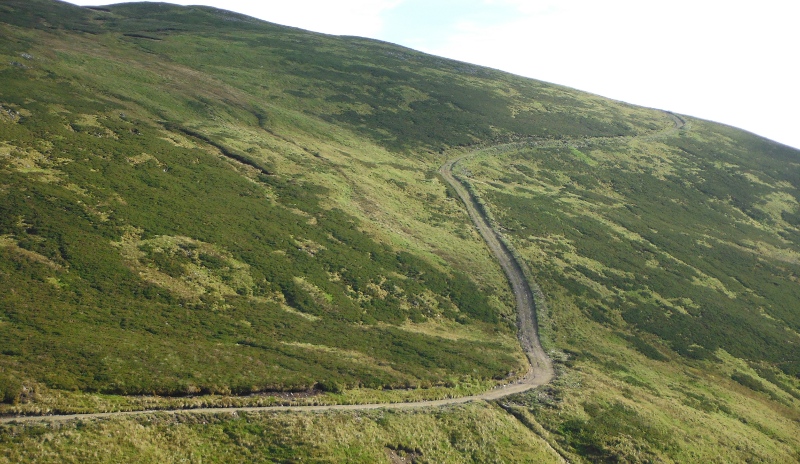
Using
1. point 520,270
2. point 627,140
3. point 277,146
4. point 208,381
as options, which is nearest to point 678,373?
point 520,270

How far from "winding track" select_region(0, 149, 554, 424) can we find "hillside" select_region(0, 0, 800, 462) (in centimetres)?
78

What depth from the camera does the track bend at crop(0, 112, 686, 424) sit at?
92.2 ft

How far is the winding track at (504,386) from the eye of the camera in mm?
28047

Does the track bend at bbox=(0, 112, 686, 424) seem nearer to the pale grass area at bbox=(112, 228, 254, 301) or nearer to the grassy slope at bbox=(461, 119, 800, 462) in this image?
the grassy slope at bbox=(461, 119, 800, 462)

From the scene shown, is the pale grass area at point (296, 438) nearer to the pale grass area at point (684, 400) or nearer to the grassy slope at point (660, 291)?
the grassy slope at point (660, 291)

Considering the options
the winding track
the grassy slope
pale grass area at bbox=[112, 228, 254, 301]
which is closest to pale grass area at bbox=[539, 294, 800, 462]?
the grassy slope

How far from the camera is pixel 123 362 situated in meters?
31.2

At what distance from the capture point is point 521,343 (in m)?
57.2

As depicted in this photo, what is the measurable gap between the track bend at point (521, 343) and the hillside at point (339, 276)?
0.80m

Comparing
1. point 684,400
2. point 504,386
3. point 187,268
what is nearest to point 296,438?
point 187,268

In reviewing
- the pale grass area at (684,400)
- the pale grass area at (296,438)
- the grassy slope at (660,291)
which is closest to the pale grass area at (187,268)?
the pale grass area at (296,438)

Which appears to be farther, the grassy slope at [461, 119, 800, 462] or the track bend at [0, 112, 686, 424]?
the grassy slope at [461, 119, 800, 462]

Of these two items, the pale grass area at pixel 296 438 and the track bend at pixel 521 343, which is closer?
the pale grass area at pixel 296 438

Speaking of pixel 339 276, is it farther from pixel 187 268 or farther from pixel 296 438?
pixel 296 438
